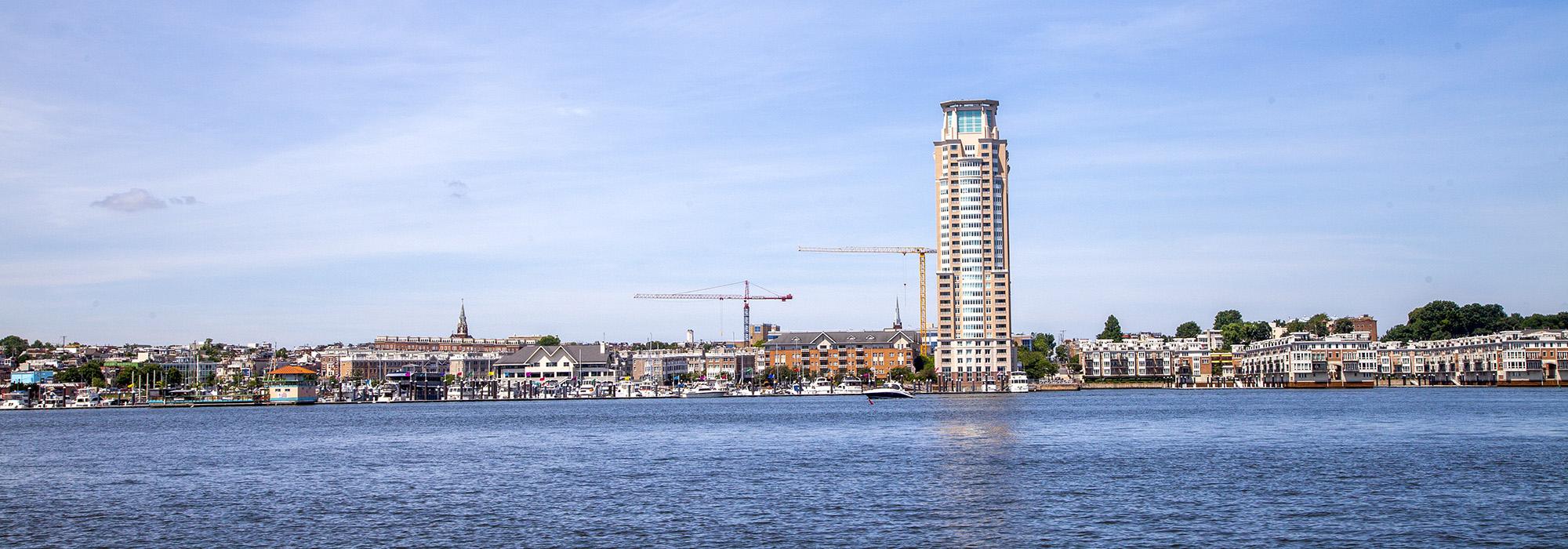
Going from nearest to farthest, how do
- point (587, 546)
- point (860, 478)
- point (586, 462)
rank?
point (587, 546), point (860, 478), point (586, 462)

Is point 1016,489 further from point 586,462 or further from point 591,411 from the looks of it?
point 591,411

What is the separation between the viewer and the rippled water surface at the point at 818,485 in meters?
40.3

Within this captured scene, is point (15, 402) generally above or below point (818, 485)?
below

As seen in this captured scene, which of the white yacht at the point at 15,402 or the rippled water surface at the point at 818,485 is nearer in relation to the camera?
the rippled water surface at the point at 818,485

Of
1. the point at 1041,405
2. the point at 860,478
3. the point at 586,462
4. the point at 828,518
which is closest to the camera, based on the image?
the point at 828,518

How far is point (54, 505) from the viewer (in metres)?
50.1

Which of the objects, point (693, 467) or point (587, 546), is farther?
point (693, 467)

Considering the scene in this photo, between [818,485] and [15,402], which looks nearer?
[818,485]

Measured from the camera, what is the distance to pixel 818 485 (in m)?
53.6

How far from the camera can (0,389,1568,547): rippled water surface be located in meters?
40.3

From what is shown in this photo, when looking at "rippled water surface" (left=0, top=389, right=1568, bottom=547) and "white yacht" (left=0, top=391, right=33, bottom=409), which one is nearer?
"rippled water surface" (left=0, top=389, right=1568, bottom=547)

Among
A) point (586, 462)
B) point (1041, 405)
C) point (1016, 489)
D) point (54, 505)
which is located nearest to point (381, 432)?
point (586, 462)

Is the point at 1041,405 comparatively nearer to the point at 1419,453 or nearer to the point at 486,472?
the point at 1419,453

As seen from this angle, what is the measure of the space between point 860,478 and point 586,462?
17.4 meters
